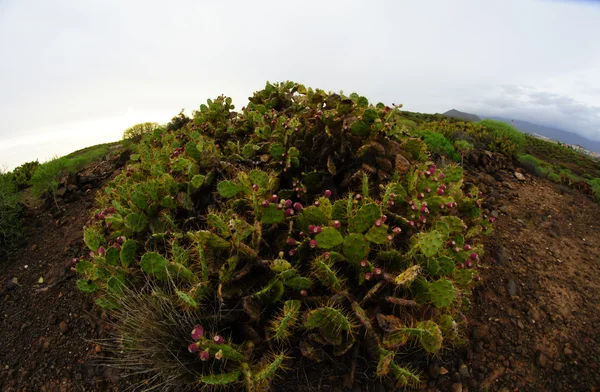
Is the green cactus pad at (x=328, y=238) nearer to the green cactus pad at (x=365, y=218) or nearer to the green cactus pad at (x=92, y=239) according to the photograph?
the green cactus pad at (x=365, y=218)

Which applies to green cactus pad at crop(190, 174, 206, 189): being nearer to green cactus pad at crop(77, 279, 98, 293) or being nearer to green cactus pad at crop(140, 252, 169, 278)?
green cactus pad at crop(140, 252, 169, 278)

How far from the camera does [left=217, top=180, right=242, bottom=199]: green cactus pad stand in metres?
4.00

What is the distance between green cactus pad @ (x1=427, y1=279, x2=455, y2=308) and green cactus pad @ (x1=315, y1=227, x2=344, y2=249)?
0.91 metres

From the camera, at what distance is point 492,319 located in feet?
12.8

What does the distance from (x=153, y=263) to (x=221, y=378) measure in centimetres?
118

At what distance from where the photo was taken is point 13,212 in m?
6.13

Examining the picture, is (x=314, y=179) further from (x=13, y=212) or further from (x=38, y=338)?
(x=13, y=212)

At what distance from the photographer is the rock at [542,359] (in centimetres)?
350

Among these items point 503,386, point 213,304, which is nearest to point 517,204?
point 503,386

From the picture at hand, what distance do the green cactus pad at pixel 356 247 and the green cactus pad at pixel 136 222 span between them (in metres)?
2.41

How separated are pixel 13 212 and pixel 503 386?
24.3ft

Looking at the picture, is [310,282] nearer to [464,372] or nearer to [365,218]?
[365,218]

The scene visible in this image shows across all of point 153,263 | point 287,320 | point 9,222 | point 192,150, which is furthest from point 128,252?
point 9,222

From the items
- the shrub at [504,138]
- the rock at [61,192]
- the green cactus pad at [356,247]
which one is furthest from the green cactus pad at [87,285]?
the shrub at [504,138]
